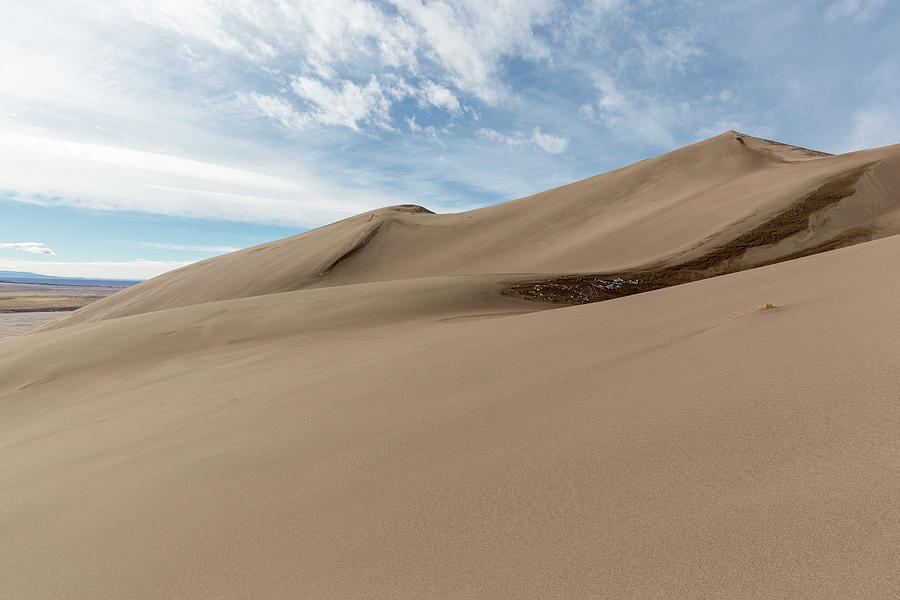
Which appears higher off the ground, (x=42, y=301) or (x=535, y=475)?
(x=42, y=301)

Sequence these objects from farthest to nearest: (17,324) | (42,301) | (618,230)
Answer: (42,301) < (17,324) < (618,230)

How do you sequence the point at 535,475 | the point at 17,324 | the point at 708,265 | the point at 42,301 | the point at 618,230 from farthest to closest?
the point at 42,301 < the point at 17,324 < the point at 618,230 < the point at 708,265 < the point at 535,475

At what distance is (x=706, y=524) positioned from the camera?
5.25ft

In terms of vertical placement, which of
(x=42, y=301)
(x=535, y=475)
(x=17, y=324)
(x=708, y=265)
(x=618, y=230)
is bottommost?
(x=535, y=475)

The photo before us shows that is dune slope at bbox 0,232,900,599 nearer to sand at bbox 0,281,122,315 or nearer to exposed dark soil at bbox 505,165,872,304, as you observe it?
exposed dark soil at bbox 505,165,872,304

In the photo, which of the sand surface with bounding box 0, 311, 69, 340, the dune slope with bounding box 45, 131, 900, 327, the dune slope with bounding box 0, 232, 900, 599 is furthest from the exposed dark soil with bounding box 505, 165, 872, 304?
the sand surface with bounding box 0, 311, 69, 340

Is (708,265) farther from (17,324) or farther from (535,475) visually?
(17,324)

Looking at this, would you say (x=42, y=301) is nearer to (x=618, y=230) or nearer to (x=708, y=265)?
(x=618, y=230)

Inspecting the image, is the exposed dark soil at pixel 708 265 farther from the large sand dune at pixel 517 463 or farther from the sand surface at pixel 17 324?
the sand surface at pixel 17 324

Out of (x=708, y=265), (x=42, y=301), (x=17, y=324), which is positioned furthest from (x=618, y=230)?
(x=42, y=301)

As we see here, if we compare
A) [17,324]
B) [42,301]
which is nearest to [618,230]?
[17,324]

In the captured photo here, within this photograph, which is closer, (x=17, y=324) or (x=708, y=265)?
(x=708, y=265)

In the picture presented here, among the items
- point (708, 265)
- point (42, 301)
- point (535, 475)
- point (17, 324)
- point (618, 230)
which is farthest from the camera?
point (42, 301)

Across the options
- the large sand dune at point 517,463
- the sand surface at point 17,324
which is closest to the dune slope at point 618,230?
the large sand dune at point 517,463
